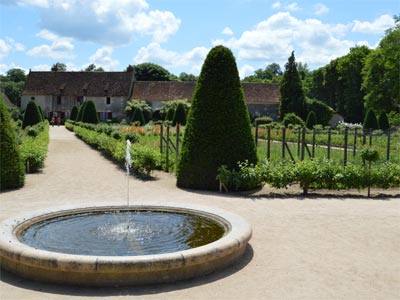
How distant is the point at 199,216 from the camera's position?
7.59 metres

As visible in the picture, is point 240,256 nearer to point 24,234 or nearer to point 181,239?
point 181,239

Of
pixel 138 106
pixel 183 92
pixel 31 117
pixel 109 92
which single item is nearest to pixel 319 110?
pixel 183 92

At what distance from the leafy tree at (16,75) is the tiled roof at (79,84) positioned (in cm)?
3454

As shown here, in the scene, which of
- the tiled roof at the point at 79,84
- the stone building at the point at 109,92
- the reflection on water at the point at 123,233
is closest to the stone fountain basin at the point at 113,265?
the reflection on water at the point at 123,233

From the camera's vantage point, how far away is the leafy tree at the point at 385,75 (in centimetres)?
4128

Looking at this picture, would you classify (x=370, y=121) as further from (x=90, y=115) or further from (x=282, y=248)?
(x=282, y=248)

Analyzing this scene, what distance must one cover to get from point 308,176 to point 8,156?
7363 mm

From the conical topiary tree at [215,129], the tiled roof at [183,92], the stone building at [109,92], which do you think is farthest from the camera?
the stone building at [109,92]

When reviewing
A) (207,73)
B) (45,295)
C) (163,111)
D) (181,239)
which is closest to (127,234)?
(181,239)

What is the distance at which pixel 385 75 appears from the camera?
138 feet

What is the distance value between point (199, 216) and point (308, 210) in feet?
8.67

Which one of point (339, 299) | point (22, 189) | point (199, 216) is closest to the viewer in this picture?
point (339, 299)

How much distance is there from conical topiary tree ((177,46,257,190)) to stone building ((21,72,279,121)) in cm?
4013

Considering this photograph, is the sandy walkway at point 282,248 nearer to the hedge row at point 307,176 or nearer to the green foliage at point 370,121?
the hedge row at point 307,176
